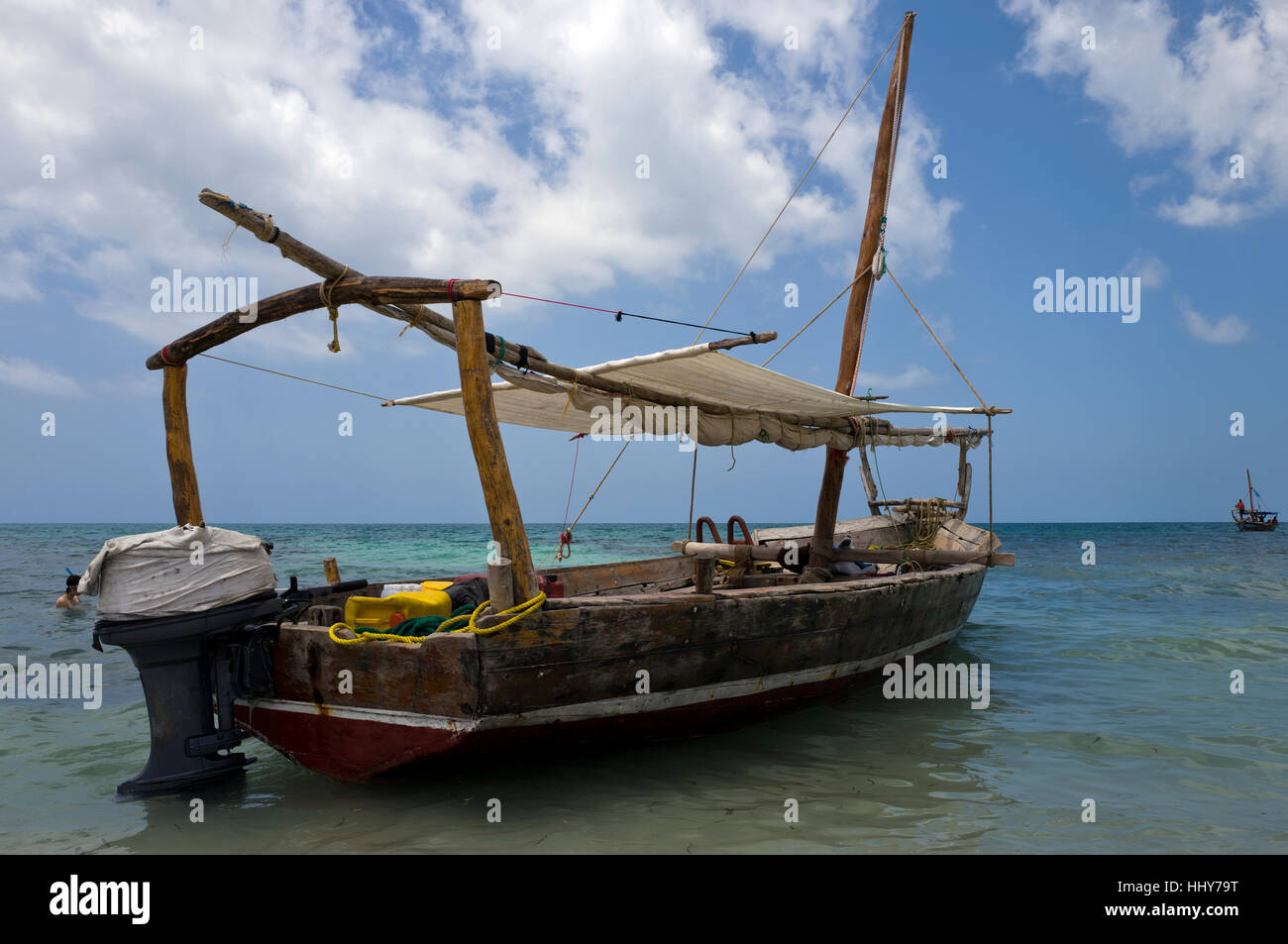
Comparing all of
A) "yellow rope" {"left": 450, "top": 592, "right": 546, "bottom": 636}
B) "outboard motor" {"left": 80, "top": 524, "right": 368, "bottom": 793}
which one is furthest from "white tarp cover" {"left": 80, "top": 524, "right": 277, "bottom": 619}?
"yellow rope" {"left": 450, "top": 592, "right": 546, "bottom": 636}

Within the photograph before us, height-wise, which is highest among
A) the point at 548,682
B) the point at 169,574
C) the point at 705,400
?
the point at 705,400

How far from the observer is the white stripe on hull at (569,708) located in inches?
Result: 161

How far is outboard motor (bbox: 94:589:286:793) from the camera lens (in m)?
4.23

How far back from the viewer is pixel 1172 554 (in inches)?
1265

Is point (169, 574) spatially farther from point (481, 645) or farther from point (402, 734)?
point (481, 645)

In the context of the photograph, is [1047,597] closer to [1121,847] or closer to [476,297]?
[1121,847]

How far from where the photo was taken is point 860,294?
893 cm

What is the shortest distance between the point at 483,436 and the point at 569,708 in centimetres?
175

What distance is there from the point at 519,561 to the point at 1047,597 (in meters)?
16.6

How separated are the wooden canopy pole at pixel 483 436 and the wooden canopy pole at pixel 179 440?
235cm

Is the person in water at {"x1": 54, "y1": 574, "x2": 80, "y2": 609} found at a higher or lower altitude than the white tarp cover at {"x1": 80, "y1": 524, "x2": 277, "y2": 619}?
lower

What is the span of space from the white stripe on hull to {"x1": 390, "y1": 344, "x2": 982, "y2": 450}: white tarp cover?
2.48 metres

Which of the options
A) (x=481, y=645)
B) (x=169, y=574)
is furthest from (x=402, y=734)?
(x=169, y=574)

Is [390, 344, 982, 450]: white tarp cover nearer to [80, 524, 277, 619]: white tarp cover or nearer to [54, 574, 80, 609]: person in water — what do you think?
[80, 524, 277, 619]: white tarp cover
